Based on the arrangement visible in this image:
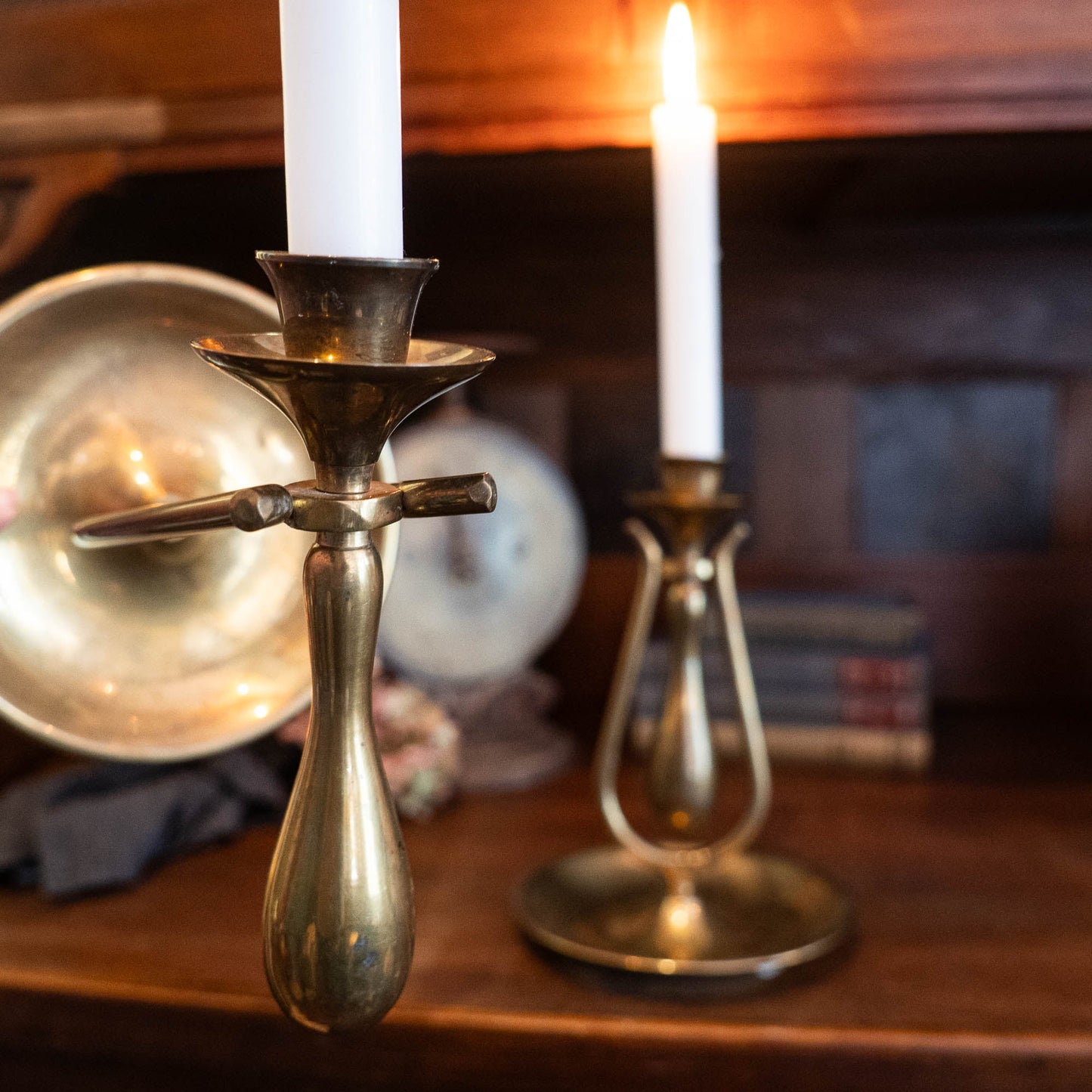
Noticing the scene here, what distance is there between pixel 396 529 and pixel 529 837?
1.72ft

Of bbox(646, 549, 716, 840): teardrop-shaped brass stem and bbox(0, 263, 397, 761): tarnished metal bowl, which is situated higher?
bbox(0, 263, 397, 761): tarnished metal bowl

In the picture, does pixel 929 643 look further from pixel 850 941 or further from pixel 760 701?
pixel 850 941

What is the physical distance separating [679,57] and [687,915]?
0.47m

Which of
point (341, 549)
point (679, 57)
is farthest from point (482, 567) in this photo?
point (341, 549)

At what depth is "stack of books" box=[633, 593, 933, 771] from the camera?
959 mm

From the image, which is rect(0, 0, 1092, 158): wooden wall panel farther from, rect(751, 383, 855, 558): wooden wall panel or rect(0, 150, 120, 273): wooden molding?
rect(751, 383, 855, 558): wooden wall panel

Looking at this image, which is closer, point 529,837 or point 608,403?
point 529,837

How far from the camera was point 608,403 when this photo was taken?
44.2 inches

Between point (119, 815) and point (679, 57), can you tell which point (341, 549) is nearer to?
point (679, 57)

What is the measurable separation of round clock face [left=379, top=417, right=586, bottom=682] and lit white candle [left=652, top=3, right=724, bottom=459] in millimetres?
442

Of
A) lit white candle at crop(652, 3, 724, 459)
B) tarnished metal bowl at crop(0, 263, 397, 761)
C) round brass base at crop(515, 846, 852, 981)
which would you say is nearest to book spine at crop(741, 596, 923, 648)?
round brass base at crop(515, 846, 852, 981)

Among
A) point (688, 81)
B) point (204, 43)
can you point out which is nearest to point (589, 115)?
point (688, 81)

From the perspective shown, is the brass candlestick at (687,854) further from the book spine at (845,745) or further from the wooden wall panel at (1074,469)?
the wooden wall panel at (1074,469)

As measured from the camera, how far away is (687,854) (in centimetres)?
67
